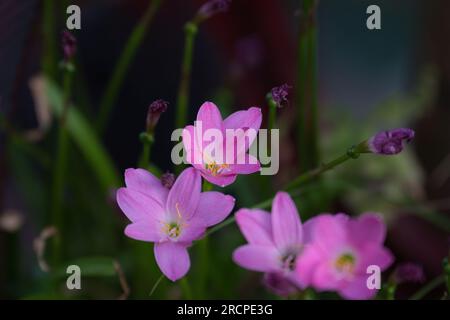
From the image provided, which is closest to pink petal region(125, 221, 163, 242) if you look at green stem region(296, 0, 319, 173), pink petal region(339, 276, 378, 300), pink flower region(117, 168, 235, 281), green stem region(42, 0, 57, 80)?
pink flower region(117, 168, 235, 281)

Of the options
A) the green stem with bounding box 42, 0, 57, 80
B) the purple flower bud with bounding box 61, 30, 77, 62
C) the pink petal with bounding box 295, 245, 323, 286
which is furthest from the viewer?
the green stem with bounding box 42, 0, 57, 80

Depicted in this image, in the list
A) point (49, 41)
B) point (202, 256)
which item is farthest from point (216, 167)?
point (49, 41)

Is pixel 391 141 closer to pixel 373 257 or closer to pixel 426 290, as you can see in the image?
pixel 373 257

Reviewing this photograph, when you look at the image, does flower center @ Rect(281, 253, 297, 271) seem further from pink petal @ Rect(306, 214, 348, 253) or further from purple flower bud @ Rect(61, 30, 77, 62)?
purple flower bud @ Rect(61, 30, 77, 62)

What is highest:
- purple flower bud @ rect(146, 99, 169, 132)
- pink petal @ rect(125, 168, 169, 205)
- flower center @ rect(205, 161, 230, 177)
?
purple flower bud @ rect(146, 99, 169, 132)

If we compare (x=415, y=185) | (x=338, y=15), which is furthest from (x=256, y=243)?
(x=338, y=15)

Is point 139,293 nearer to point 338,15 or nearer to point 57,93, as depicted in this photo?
point 57,93

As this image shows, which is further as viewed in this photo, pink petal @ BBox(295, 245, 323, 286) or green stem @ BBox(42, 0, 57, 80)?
green stem @ BBox(42, 0, 57, 80)
